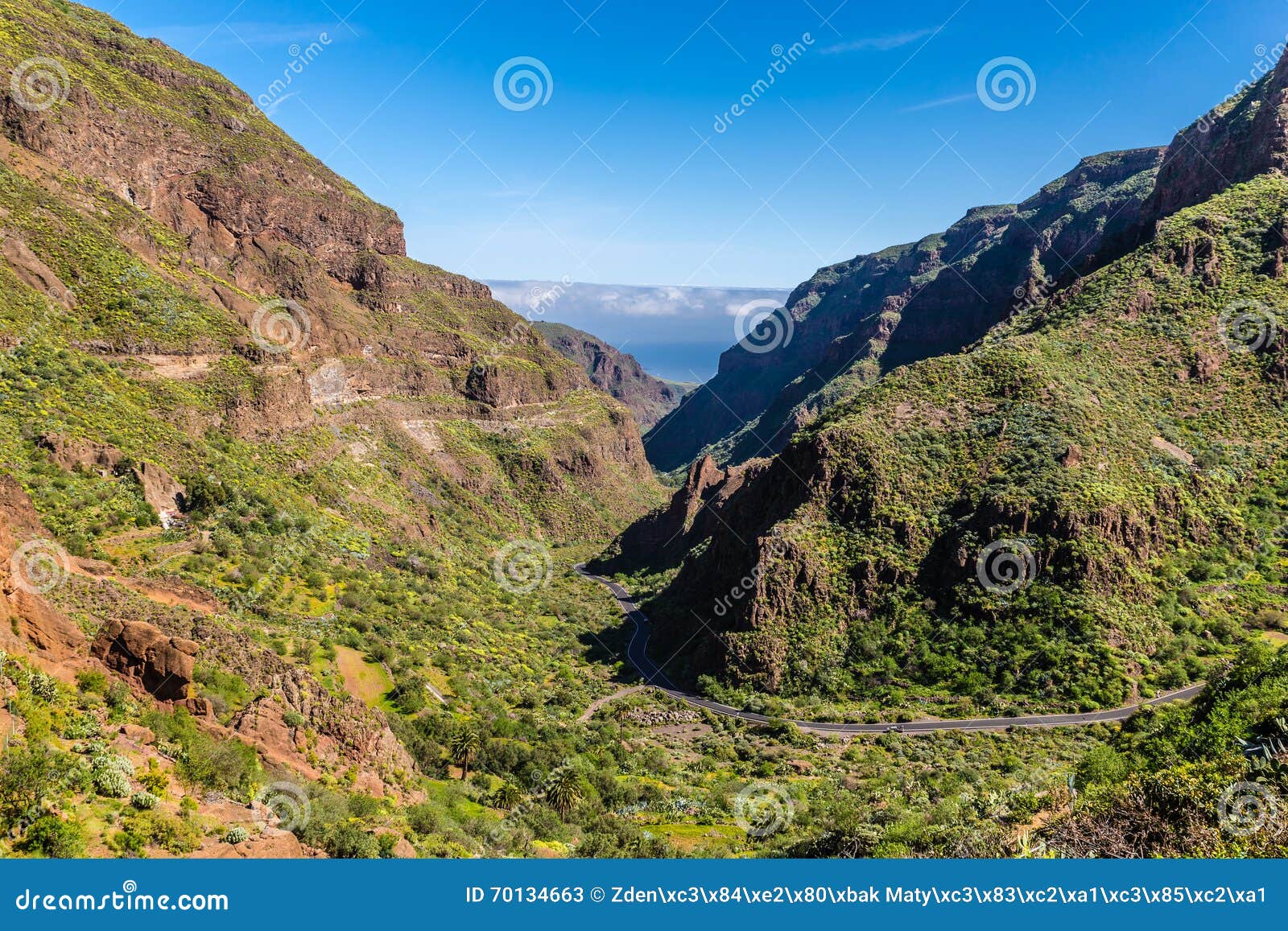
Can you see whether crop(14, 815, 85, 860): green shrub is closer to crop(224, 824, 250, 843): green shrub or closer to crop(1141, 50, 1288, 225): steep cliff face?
crop(224, 824, 250, 843): green shrub

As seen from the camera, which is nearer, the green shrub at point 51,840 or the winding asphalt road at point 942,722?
the green shrub at point 51,840

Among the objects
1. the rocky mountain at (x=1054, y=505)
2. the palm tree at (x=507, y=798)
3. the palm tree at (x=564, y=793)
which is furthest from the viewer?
the rocky mountain at (x=1054, y=505)

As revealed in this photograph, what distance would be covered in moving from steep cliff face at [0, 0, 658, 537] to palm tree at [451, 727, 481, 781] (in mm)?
34077

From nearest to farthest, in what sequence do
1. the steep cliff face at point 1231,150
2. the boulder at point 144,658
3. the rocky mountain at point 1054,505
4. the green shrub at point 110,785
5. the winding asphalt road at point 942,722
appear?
the green shrub at point 110,785 → the boulder at point 144,658 → the winding asphalt road at point 942,722 → the rocky mountain at point 1054,505 → the steep cliff face at point 1231,150

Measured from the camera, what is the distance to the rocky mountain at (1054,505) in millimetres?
53312

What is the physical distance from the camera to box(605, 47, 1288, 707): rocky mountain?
53312 mm

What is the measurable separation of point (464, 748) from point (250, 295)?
78.2 metres

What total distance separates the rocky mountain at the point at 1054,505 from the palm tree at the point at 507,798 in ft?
98.2

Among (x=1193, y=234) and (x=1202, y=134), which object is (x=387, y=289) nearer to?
(x=1193, y=234)

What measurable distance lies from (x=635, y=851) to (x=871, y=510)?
4290 cm

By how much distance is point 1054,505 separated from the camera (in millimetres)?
55750

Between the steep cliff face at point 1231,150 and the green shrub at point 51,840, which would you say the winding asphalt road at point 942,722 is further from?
the steep cliff face at point 1231,150

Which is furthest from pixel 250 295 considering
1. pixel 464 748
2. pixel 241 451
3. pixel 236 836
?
pixel 236 836

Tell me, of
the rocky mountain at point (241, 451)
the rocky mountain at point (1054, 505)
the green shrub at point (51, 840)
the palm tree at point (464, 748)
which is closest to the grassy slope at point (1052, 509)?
the rocky mountain at point (1054, 505)
